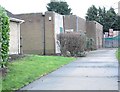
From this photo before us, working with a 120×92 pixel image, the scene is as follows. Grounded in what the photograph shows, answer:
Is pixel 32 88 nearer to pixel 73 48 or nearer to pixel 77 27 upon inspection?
pixel 73 48

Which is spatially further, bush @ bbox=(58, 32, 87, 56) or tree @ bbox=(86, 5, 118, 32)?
tree @ bbox=(86, 5, 118, 32)

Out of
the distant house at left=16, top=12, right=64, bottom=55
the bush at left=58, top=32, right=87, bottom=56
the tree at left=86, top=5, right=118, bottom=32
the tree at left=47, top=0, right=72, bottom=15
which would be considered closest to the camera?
the bush at left=58, top=32, right=87, bottom=56

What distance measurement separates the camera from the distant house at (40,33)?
3619cm

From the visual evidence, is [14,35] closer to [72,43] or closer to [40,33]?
[72,43]

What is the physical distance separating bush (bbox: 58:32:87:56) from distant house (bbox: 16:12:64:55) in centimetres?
414

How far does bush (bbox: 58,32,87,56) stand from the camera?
31.2 metres

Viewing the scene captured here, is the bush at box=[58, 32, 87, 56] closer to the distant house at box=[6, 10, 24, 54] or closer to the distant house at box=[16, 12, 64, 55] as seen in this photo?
the distant house at box=[16, 12, 64, 55]

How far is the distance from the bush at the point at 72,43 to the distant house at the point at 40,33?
4136 millimetres

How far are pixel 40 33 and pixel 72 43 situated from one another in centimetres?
612

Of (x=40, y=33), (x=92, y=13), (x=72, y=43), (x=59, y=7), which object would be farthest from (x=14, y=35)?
(x=92, y=13)

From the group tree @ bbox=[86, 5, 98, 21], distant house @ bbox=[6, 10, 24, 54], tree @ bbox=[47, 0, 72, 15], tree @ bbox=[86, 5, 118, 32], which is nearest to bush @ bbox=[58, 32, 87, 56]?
distant house @ bbox=[6, 10, 24, 54]

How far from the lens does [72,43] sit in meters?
31.3

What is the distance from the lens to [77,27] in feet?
161

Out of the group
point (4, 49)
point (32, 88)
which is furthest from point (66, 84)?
point (4, 49)
